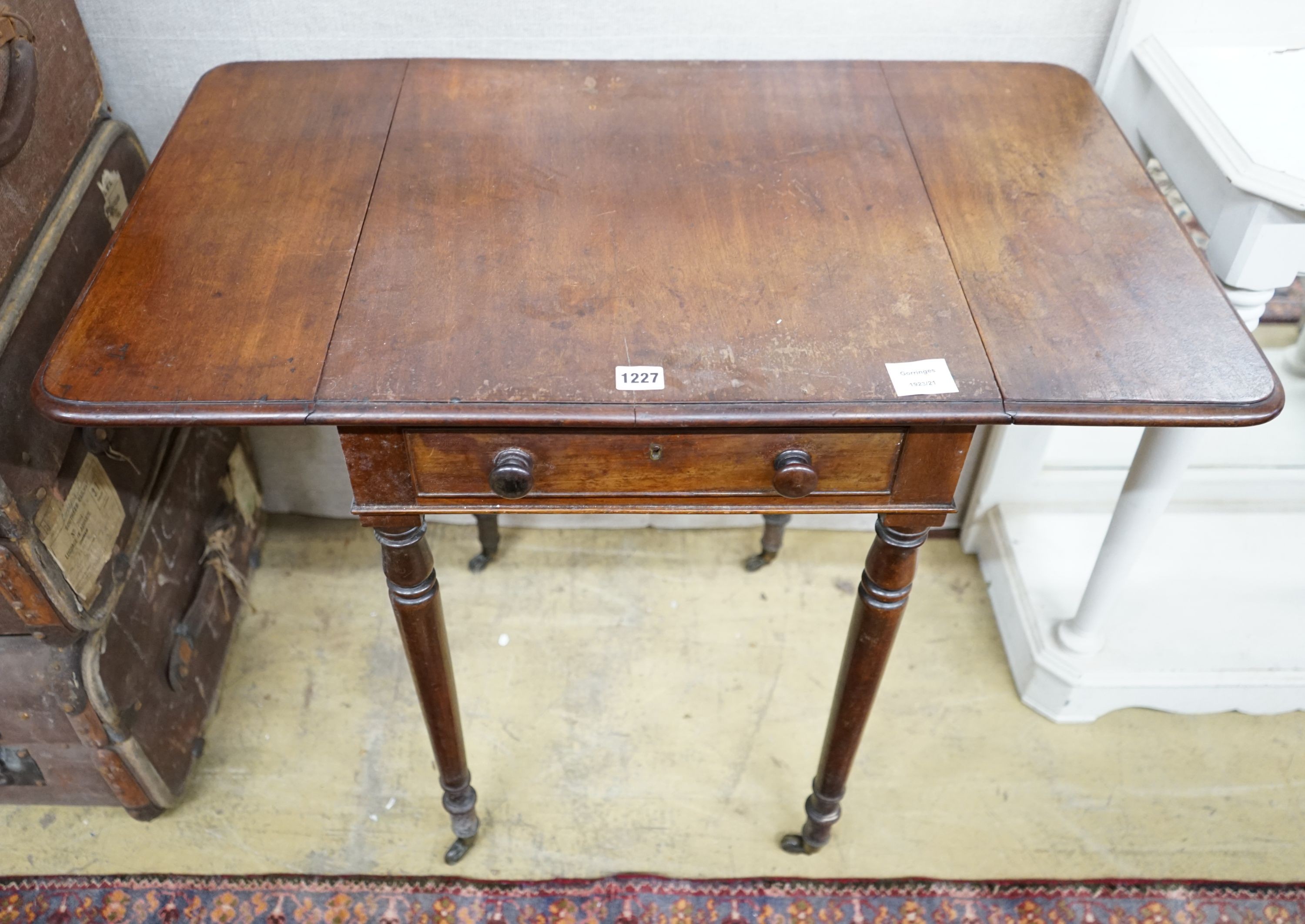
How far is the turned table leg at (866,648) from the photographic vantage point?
1.06 meters

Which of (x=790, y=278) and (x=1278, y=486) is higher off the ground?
(x=790, y=278)

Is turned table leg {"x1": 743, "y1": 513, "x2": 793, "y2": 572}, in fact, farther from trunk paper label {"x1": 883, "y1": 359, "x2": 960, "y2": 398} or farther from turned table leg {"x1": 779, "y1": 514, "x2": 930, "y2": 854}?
trunk paper label {"x1": 883, "y1": 359, "x2": 960, "y2": 398}

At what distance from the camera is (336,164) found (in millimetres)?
1162

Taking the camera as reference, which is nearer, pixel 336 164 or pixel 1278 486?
pixel 336 164

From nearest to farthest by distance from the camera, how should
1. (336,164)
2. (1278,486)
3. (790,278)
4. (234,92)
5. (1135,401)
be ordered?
(1135,401) → (790,278) → (336,164) → (234,92) → (1278,486)

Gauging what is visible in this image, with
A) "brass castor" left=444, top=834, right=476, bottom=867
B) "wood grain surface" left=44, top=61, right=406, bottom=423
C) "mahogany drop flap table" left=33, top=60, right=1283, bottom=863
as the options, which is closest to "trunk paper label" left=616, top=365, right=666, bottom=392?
"mahogany drop flap table" left=33, top=60, right=1283, bottom=863

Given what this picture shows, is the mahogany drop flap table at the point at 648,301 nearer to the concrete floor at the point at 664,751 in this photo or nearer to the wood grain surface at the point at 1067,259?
the wood grain surface at the point at 1067,259

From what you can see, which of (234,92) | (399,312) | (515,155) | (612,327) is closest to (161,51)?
(234,92)

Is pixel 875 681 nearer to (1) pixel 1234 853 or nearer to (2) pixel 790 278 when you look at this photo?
(2) pixel 790 278

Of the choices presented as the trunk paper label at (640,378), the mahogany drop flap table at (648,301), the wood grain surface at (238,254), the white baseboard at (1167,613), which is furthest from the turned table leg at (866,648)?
the wood grain surface at (238,254)

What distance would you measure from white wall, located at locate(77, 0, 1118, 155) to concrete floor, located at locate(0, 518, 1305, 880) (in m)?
0.86

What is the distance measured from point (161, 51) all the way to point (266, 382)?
0.78 meters

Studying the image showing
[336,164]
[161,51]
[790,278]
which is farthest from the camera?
[161,51]

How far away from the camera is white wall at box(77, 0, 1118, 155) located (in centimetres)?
138
